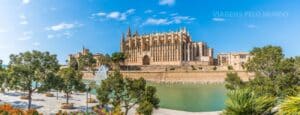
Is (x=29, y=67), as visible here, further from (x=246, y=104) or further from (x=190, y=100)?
(x=190, y=100)

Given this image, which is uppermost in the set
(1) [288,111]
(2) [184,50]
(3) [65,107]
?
(2) [184,50]

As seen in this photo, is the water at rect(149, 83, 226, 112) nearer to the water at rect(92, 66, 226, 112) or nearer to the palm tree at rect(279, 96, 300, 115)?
the water at rect(92, 66, 226, 112)

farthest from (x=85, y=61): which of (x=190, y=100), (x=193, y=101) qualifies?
(x=193, y=101)

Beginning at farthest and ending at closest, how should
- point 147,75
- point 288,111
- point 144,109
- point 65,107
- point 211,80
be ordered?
point 147,75 < point 211,80 < point 65,107 < point 144,109 < point 288,111

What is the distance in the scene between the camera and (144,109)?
23.6 meters

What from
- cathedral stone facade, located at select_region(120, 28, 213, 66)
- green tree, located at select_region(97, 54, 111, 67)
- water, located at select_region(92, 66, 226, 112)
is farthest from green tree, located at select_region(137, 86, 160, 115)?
cathedral stone facade, located at select_region(120, 28, 213, 66)

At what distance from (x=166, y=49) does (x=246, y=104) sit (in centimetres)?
13480

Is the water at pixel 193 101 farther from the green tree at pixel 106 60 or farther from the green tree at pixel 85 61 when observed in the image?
the green tree at pixel 85 61

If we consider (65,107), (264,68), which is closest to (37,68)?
(65,107)

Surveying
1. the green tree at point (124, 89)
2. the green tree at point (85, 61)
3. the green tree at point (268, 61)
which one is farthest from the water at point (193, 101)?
the green tree at point (85, 61)

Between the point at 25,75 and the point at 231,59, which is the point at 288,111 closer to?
the point at 25,75

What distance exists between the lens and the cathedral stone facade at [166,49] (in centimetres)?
13762

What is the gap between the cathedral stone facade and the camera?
137625mm

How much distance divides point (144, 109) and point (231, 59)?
3835 inches
